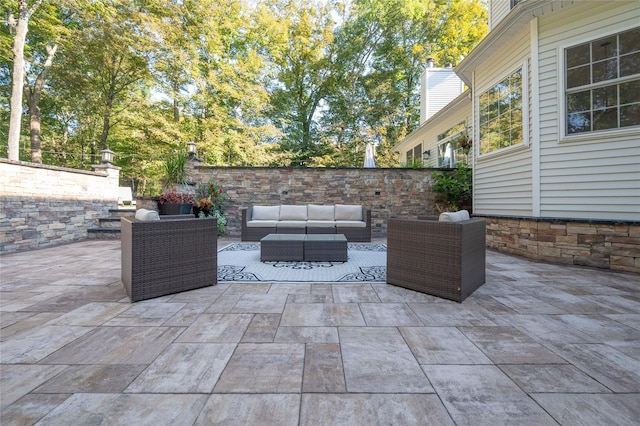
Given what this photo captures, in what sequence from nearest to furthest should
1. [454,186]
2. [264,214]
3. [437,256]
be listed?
[437,256] < [264,214] < [454,186]

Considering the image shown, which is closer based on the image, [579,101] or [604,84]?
[604,84]

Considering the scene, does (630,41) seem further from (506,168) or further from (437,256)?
(437,256)

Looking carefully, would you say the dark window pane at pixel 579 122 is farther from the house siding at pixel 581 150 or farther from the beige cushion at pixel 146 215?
the beige cushion at pixel 146 215

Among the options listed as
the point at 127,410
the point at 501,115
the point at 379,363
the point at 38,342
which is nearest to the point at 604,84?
the point at 501,115

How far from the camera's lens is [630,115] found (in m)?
3.66

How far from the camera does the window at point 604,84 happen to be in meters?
3.63

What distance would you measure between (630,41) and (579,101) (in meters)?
0.82

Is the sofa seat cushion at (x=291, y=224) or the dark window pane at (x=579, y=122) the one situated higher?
the dark window pane at (x=579, y=122)

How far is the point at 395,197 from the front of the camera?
7219 millimetres

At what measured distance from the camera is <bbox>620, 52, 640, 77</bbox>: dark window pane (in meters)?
3.60

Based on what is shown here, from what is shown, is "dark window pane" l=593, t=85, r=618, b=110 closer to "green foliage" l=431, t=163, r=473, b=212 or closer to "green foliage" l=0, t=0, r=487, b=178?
"green foliage" l=431, t=163, r=473, b=212

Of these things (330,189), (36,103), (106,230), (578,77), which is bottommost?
(106,230)

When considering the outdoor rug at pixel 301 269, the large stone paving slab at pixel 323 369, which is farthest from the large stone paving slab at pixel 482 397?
the outdoor rug at pixel 301 269

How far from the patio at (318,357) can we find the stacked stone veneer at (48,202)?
9.61ft
